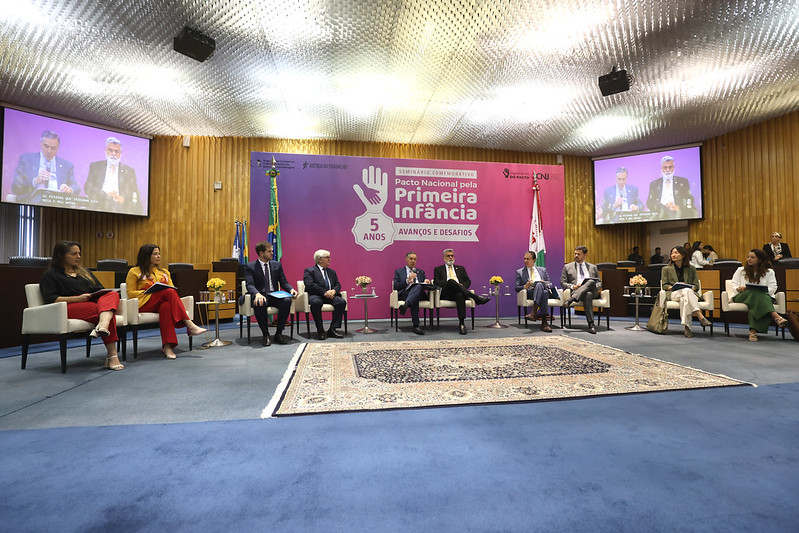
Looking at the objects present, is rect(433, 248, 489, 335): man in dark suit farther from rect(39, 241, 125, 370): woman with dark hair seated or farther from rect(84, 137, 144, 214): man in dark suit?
rect(84, 137, 144, 214): man in dark suit

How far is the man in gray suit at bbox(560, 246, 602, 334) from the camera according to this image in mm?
6090

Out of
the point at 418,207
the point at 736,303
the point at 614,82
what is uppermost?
the point at 614,82

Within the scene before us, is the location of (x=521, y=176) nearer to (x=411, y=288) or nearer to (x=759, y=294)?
(x=411, y=288)

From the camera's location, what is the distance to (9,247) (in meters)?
8.20

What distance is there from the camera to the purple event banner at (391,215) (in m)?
6.99

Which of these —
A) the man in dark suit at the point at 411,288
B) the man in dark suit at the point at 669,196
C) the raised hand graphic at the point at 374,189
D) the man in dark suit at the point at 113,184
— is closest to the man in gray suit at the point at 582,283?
the man in dark suit at the point at 411,288

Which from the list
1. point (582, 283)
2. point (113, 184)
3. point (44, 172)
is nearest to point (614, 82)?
point (582, 283)

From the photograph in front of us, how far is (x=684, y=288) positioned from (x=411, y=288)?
3.80 meters

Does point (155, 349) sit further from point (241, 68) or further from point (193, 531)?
point (241, 68)

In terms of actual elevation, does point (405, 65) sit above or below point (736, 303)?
above

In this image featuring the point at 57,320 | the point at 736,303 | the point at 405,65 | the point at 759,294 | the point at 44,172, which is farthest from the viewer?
the point at 44,172

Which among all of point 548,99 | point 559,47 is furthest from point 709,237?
point 559,47

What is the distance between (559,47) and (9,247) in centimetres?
1097

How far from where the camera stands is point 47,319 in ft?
11.2
